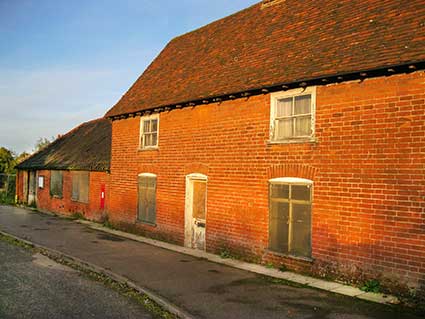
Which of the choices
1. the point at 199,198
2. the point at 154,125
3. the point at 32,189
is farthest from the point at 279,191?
the point at 32,189

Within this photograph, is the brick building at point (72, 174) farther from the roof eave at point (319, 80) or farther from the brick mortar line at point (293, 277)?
the roof eave at point (319, 80)

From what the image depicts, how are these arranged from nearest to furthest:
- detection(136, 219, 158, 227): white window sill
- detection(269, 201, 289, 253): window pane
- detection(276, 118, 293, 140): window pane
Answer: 1. detection(269, 201, 289, 253): window pane
2. detection(276, 118, 293, 140): window pane
3. detection(136, 219, 158, 227): white window sill

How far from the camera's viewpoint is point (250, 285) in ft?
28.9

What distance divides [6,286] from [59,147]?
798 inches

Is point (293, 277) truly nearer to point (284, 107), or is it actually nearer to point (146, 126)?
point (284, 107)

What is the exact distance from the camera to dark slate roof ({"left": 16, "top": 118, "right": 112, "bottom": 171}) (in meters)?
20.7

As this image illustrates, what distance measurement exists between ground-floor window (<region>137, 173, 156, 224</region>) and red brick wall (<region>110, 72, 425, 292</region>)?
6.09ft

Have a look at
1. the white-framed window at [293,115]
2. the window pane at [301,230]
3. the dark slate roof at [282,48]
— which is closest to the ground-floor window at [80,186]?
the dark slate roof at [282,48]

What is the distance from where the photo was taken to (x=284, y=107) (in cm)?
→ 1048

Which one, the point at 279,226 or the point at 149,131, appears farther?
the point at 149,131

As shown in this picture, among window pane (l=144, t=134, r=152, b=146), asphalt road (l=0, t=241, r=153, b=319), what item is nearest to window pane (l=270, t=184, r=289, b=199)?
asphalt road (l=0, t=241, r=153, b=319)

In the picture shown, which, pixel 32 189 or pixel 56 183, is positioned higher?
pixel 56 183

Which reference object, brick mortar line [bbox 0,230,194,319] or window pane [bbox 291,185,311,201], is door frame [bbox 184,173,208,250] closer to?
brick mortar line [bbox 0,230,194,319]

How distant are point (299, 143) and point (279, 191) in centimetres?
135
